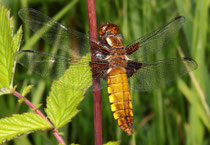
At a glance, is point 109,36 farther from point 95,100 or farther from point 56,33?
point 95,100

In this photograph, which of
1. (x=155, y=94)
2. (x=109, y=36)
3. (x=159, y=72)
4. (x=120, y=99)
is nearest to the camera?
(x=120, y=99)

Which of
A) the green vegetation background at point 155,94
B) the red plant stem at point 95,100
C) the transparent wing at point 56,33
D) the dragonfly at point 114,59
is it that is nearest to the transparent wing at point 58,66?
the dragonfly at point 114,59

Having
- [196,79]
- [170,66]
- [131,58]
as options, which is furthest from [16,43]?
[196,79]

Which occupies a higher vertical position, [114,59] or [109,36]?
[109,36]

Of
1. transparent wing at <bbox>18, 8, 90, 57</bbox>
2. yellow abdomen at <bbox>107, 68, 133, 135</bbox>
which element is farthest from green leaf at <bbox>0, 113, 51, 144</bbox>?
transparent wing at <bbox>18, 8, 90, 57</bbox>

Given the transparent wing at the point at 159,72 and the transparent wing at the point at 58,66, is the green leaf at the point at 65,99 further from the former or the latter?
the transparent wing at the point at 159,72

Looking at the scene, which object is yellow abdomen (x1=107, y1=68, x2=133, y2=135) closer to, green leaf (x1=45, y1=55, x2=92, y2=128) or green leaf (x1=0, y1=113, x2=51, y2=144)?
green leaf (x1=45, y1=55, x2=92, y2=128)

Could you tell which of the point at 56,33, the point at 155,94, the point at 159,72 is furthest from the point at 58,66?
the point at 155,94
